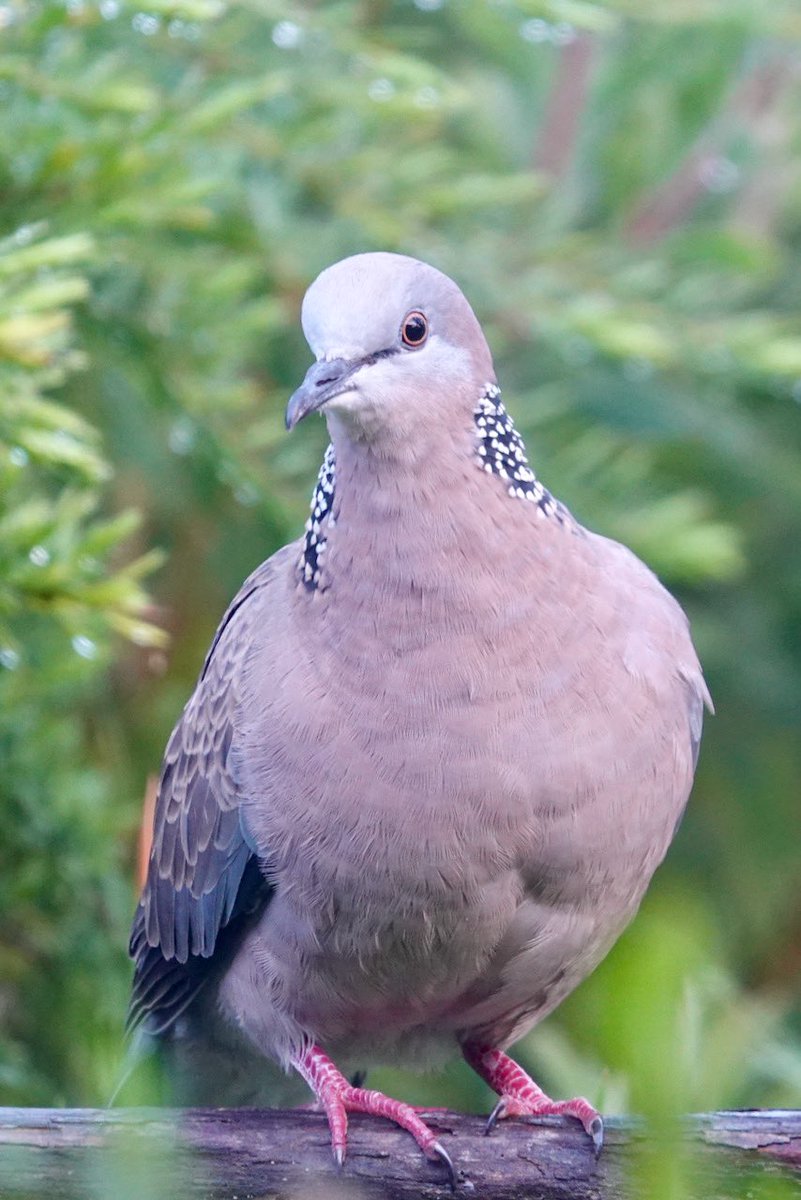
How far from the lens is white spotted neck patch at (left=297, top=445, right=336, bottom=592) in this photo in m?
2.38

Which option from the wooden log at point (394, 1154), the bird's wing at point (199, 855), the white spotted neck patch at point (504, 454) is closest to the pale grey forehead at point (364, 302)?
the white spotted neck patch at point (504, 454)

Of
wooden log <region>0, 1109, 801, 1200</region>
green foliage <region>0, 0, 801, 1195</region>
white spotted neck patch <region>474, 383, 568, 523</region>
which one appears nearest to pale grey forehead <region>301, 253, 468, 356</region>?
white spotted neck patch <region>474, 383, 568, 523</region>

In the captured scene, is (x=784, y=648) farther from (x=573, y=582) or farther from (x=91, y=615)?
(x=91, y=615)

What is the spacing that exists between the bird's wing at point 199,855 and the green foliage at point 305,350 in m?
0.12

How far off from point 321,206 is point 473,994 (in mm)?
1939

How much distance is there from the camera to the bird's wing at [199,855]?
254 centimetres

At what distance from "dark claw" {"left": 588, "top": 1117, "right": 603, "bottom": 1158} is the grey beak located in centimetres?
101

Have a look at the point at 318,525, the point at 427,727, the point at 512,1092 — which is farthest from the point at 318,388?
the point at 512,1092

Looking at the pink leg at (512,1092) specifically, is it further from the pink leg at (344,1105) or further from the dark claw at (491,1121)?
the pink leg at (344,1105)

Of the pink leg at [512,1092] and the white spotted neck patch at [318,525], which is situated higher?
the white spotted neck patch at [318,525]

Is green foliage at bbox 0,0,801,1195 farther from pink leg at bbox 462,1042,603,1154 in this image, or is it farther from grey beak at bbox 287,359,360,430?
grey beak at bbox 287,359,360,430

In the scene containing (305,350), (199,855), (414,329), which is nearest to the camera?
(414,329)

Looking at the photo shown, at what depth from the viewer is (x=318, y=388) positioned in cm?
212

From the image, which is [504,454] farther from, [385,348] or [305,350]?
[305,350]
